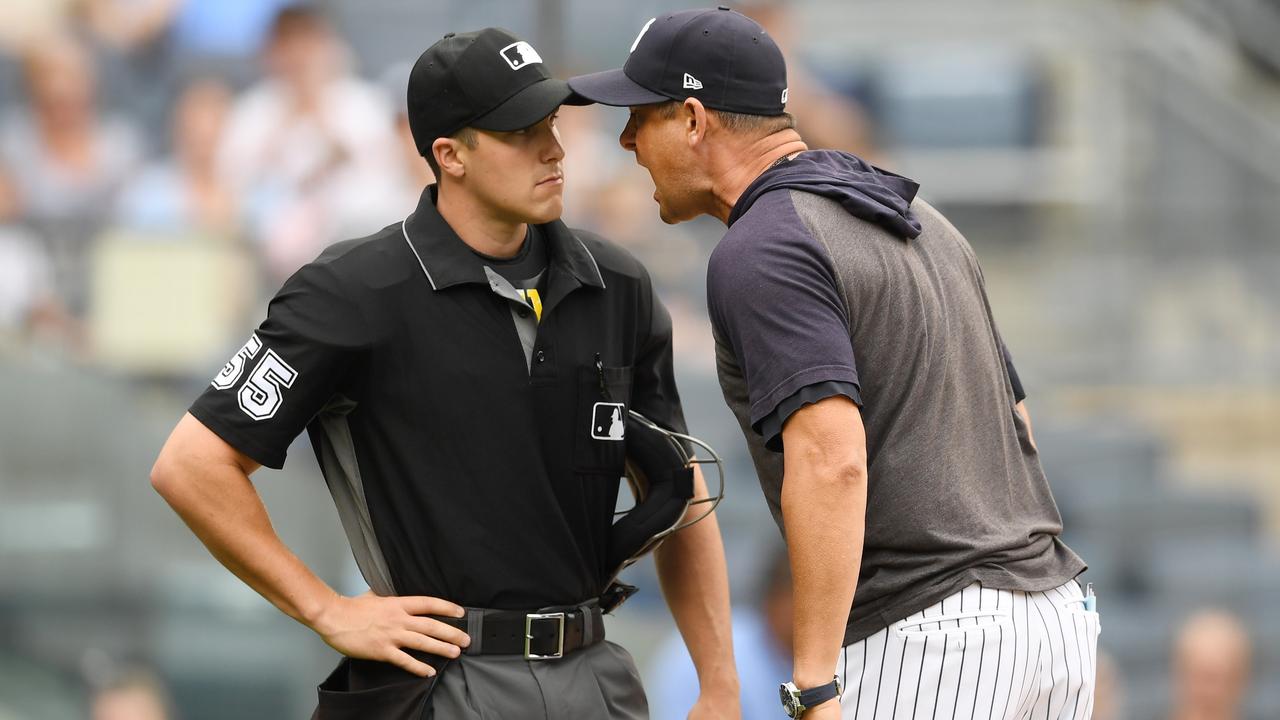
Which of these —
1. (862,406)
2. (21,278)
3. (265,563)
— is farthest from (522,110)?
(21,278)

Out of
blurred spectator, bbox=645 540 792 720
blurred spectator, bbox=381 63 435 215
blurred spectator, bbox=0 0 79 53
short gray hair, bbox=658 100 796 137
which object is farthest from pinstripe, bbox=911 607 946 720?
blurred spectator, bbox=0 0 79 53

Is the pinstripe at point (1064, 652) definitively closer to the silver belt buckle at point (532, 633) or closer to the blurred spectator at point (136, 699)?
the silver belt buckle at point (532, 633)

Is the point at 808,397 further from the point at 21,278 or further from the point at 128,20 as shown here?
the point at 128,20

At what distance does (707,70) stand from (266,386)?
87 cm

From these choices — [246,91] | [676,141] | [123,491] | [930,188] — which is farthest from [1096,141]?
[676,141]

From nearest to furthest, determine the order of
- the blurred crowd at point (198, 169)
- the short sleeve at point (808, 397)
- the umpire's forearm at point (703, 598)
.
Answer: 1. the short sleeve at point (808, 397)
2. the umpire's forearm at point (703, 598)
3. the blurred crowd at point (198, 169)

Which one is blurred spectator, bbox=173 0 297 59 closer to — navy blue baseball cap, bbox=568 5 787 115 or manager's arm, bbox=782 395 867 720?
navy blue baseball cap, bbox=568 5 787 115

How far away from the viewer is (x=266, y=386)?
8.87ft

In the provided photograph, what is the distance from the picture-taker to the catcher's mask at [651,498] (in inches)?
118

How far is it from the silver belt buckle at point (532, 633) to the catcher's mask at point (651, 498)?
0.63 feet

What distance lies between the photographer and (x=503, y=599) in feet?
9.25

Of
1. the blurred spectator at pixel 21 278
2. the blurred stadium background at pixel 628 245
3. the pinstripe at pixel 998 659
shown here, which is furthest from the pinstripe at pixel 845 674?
the blurred spectator at pixel 21 278

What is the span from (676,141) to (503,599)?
808 mm

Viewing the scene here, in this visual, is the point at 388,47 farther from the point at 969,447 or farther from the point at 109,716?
the point at 969,447
